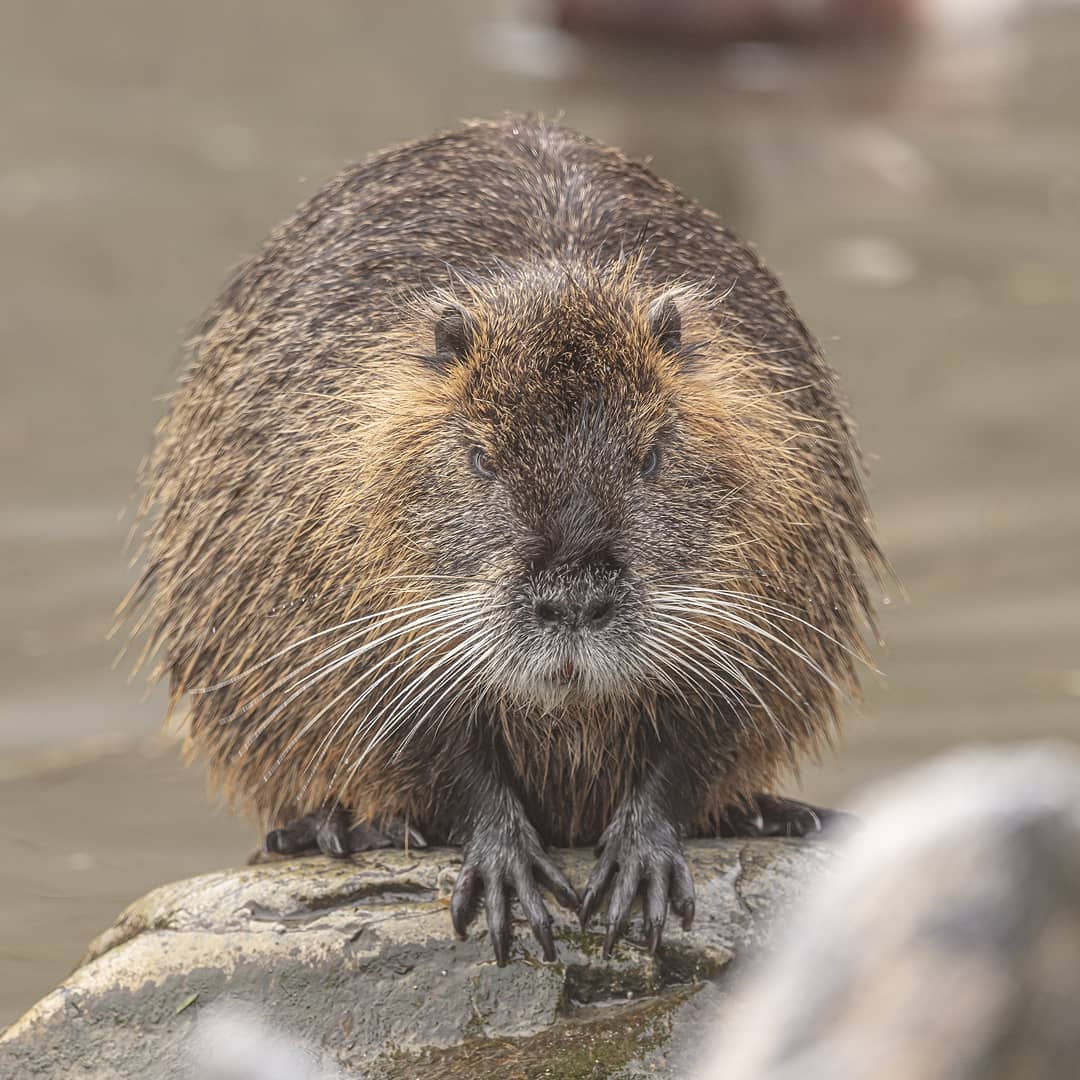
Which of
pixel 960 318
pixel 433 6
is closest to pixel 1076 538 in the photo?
pixel 960 318

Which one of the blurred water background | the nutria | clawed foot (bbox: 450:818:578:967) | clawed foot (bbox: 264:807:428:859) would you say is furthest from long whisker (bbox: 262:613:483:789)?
the blurred water background

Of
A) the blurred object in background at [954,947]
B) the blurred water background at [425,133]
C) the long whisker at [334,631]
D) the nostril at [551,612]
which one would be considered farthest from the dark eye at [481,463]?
the blurred object in background at [954,947]

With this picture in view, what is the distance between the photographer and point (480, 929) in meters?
3.95

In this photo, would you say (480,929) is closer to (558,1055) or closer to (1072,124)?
(558,1055)

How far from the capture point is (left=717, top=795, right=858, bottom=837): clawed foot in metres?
4.42

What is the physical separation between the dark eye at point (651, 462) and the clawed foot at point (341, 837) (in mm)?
928

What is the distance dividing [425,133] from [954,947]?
9.11 m

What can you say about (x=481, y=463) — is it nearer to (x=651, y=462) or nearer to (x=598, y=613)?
(x=651, y=462)

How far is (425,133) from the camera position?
10.4 metres

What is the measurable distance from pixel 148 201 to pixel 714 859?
6.36 meters

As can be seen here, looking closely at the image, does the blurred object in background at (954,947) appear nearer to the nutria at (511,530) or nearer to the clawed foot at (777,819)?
the nutria at (511,530)

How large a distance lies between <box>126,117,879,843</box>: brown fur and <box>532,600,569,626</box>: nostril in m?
0.12

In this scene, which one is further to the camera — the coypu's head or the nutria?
the nutria

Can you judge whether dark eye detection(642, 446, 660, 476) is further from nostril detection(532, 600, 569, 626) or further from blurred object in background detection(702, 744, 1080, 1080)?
blurred object in background detection(702, 744, 1080, 1080)
